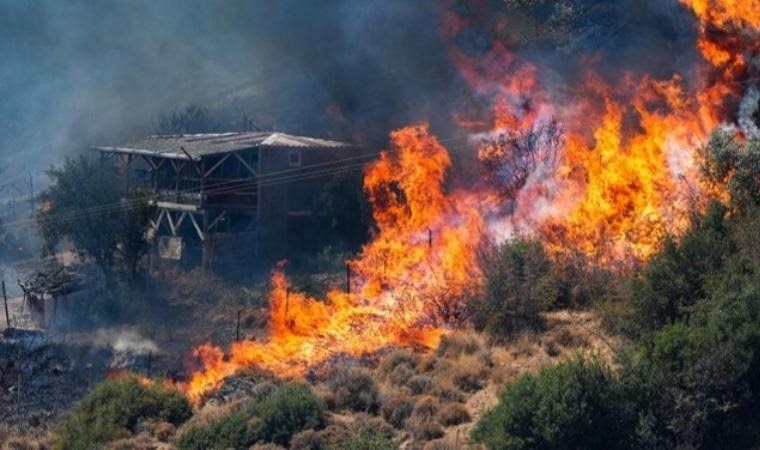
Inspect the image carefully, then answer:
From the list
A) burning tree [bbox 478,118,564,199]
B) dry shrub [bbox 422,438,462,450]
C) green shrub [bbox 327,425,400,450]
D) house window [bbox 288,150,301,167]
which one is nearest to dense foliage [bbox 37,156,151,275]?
house window [bbox 288,150,301,167]

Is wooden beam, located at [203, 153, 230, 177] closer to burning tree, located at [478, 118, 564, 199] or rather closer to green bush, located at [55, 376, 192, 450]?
burning tree, located at [478, 118, 564, 199]

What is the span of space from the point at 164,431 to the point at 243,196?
74.7ft

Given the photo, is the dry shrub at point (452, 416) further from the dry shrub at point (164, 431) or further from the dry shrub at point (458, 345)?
the dry shrub at point (164, 431)

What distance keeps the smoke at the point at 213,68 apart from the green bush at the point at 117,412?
94.4 ft

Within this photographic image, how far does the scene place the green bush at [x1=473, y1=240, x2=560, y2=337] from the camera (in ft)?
74.1

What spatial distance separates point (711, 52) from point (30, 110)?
64201mm

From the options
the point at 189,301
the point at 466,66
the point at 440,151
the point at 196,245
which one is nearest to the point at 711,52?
the point at 440,151

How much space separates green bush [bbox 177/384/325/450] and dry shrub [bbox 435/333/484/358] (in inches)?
159

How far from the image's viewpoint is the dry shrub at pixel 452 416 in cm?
1852

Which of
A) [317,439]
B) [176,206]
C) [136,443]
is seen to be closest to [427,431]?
[317,439]

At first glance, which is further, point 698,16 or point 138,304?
point 138,304

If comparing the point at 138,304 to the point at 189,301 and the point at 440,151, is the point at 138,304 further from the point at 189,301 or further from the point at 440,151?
the point at 440,151

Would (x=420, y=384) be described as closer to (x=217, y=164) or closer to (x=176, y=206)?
(x=217, y=164)

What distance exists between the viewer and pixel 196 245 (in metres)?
42.9
